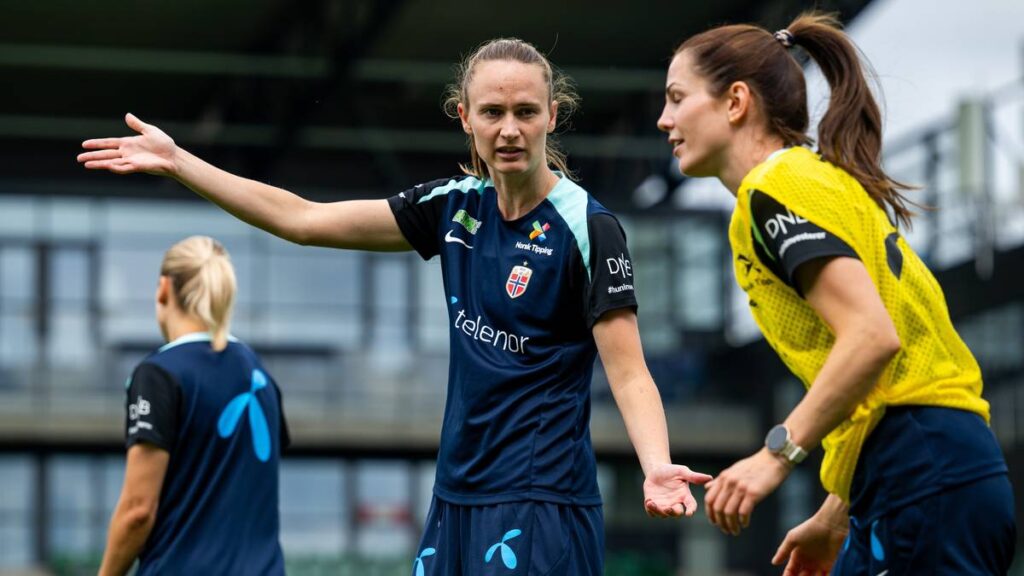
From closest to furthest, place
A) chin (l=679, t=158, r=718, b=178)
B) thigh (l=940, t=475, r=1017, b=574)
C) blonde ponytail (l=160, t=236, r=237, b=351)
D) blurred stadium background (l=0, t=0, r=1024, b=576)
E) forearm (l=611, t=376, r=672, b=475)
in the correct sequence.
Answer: thigh (l=940, t=475, r=1017, b=574) < chin (l=679, t=158, r=718, b=178) < forearm (l=611, t=376, r=672, b=475) < blonde ponytail (l=160, t=236, r=237, b=351) < blurred stadium background (l=0, t=0, r=1024, b=576)

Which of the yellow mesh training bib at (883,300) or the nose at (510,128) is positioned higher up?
the nose at (510,128)

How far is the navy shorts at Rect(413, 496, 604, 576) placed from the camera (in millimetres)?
4484

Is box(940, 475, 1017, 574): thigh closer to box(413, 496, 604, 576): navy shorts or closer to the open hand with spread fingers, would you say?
the open hand with spread fingers

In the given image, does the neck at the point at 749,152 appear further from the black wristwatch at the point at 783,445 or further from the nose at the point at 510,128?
the black wristwatch at the point at 783,445

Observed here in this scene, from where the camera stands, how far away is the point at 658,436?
4.48m

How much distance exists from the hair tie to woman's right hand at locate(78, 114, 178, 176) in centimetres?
176

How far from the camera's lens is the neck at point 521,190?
4.71m

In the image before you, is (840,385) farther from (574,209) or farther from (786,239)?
(574,209)

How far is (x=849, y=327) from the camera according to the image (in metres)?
3.72

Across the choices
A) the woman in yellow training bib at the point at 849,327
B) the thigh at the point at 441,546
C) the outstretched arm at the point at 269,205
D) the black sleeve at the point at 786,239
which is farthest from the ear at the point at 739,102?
the thigh at the point at 441,546

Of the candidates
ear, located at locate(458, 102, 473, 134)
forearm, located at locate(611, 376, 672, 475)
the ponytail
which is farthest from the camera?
ear, located at locate(458, 102, 473, 134)

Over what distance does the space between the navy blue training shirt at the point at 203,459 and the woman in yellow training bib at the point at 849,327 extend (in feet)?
7.81

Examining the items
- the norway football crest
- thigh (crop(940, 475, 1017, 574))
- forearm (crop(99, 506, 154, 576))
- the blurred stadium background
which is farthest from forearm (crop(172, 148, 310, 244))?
the blurred stadium background

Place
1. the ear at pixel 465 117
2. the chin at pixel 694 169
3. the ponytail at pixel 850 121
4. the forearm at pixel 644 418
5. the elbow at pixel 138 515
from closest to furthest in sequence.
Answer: the ponytail at pixel 850 121
the chin at pixel 694 169
the forearm at pixel 644 418
the ear at pixel 465 117
the elbow at pixel 138 515
